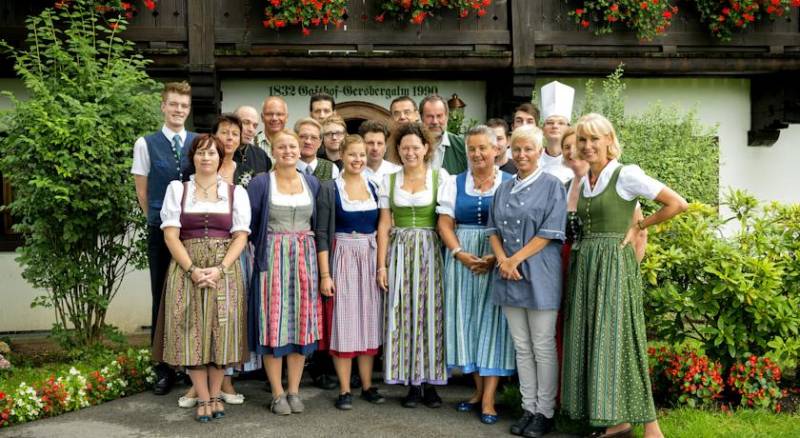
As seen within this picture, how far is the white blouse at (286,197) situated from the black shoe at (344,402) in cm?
128

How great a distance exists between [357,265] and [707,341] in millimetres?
2454

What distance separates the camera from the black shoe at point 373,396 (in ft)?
16.5

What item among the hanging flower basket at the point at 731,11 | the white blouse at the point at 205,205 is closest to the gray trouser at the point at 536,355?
the white blouse at the point at 205,205

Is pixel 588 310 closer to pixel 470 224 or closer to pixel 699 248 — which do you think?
pixel 470 224

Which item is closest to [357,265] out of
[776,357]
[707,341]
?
[707,341]

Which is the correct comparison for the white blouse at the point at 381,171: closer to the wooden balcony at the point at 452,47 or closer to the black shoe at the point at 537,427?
the black shoe at the point at 537,427

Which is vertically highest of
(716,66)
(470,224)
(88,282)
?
(716,66)

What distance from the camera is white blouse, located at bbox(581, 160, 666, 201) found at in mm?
3951

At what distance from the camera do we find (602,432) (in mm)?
4320

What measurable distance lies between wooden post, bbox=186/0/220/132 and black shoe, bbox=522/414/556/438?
5793 mm

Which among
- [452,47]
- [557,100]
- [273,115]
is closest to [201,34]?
[452,47]

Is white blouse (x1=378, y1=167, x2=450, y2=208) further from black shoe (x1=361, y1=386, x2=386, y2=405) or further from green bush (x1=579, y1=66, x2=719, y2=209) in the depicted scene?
green bush (x1=579, y1=66, x2=719, y2=209)

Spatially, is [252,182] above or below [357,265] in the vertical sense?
above

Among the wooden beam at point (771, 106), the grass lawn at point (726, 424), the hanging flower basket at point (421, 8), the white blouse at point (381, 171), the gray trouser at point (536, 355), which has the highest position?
the hanging flower basket at point (421, 8)
